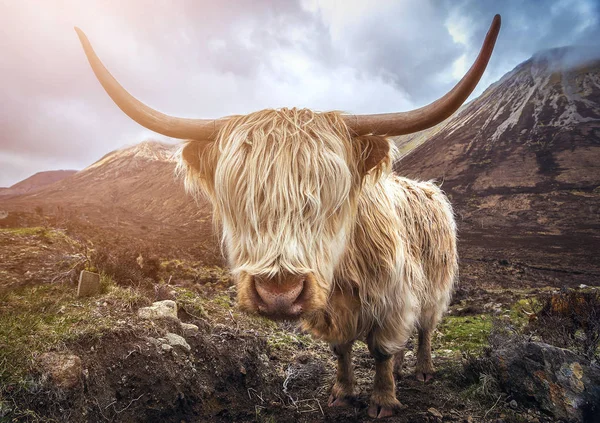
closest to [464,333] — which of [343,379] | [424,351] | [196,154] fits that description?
[424,351]

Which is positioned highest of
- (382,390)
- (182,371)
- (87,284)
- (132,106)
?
(132,106)

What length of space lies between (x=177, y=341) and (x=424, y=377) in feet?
8.64

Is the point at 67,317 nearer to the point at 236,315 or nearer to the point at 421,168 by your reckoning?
the point at 236,315

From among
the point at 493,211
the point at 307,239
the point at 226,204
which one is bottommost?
the point at 493,211

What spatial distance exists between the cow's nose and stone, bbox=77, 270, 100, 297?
240cm

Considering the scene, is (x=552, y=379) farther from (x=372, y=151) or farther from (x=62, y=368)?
(x=62, y=368)

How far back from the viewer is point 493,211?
122ft

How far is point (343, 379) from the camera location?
134 inches

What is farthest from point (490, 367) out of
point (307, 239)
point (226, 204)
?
point (226, 204)

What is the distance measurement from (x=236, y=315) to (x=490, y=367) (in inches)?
115

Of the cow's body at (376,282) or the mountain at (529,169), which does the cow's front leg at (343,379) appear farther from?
the mountain at (529,169)

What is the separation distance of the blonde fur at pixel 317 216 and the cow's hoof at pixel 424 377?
1119 millimetres

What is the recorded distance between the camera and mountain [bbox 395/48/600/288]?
2427 cm

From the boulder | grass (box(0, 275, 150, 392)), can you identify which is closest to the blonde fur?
the boulder
